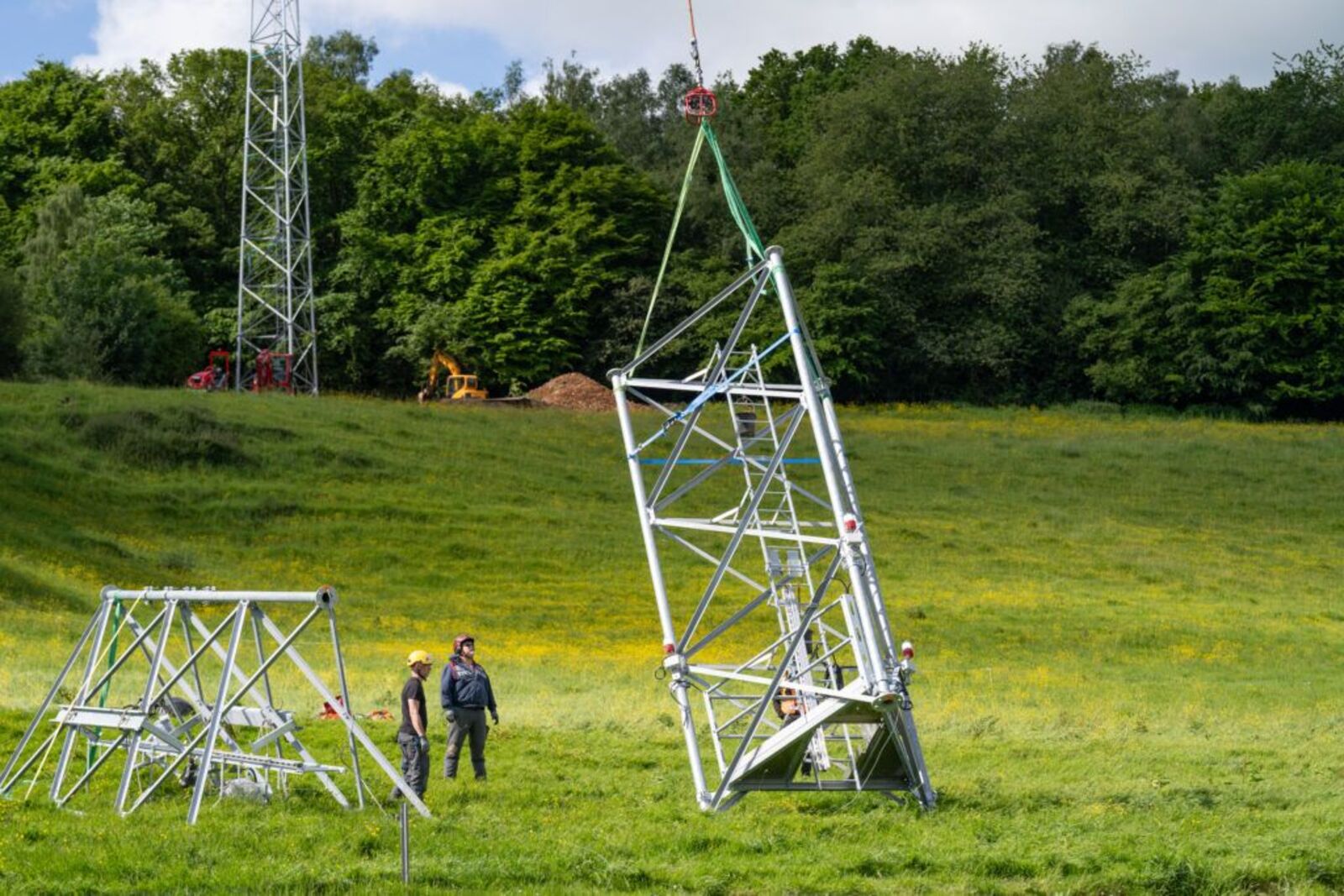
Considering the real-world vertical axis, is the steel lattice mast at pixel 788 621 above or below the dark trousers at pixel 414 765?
above

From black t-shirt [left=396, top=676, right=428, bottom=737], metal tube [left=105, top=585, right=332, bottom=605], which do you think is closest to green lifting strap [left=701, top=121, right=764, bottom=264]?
black t-shirt [left=396, top=676, right=428, bottom=737]

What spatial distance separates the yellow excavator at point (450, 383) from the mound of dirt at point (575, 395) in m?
2.90

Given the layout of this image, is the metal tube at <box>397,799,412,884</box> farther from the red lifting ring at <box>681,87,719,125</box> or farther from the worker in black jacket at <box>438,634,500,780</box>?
the red lifting ring at <box>681,87,719,125</box>

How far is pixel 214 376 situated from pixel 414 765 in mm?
64561

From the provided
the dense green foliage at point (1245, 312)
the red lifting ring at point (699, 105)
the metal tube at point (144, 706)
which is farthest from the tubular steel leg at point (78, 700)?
the dense green foliage at point (1245, 312)

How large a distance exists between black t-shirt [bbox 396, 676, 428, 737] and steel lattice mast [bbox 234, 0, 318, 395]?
2173 inches

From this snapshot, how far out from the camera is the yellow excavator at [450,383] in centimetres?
8125

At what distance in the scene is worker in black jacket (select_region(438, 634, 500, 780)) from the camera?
18766 mm

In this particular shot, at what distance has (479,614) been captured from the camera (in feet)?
140

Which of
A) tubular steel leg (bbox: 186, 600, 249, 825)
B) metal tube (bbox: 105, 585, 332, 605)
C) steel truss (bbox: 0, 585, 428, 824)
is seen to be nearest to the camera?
metal tube (bbox: 105, 585, 332, 605)

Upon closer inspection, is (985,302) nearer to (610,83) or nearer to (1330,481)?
(1330,481)

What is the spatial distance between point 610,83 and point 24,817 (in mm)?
113087

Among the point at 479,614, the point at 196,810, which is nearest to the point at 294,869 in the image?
the point at 196,810

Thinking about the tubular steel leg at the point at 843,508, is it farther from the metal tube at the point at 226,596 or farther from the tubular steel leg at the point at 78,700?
the tubular steel leg at the point at 78,700
